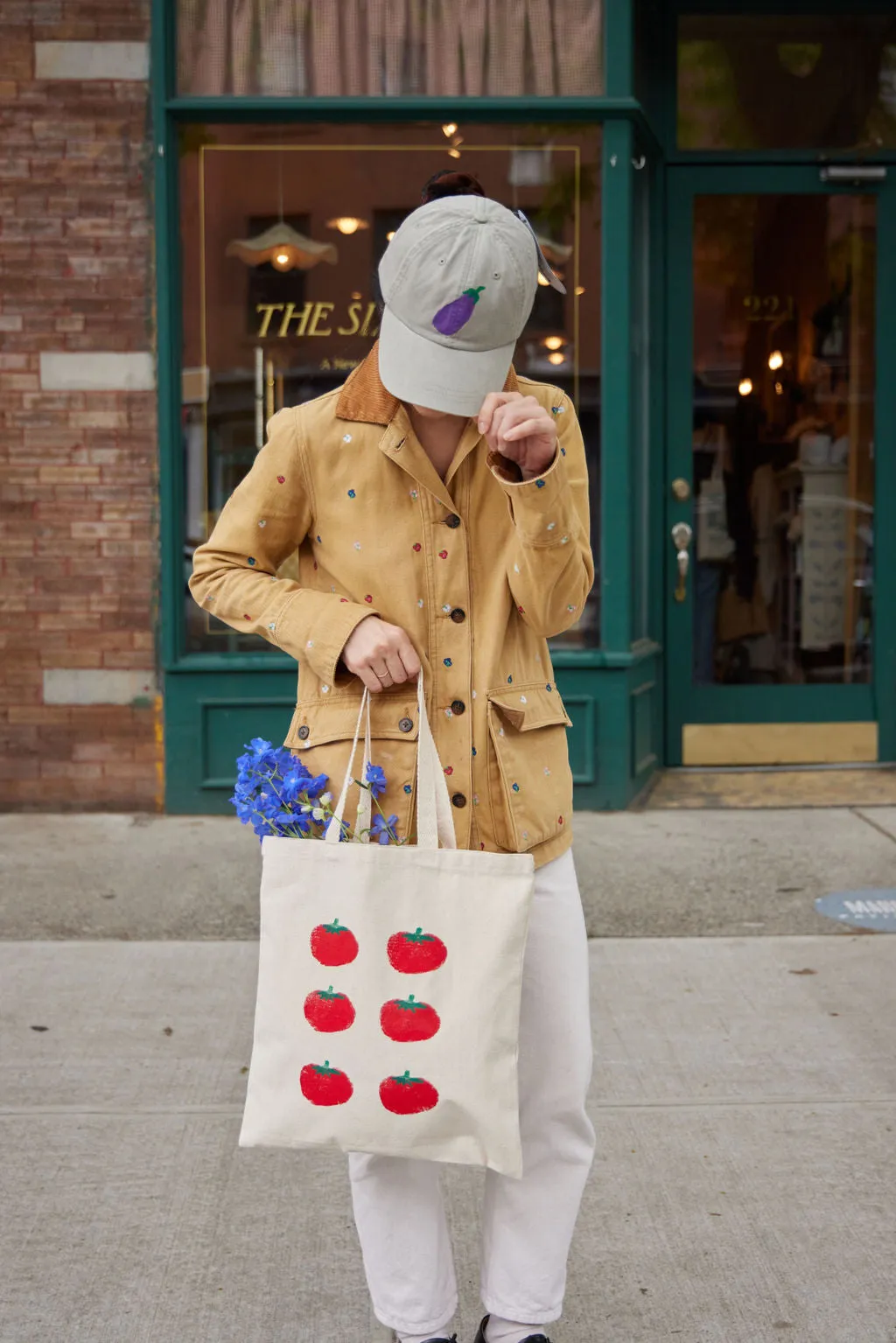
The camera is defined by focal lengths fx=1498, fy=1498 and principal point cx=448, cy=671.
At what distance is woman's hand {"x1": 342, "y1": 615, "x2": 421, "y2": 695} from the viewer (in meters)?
2.23

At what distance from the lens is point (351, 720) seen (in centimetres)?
233

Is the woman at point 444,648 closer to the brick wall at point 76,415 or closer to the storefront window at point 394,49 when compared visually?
the brick wall at point 76,415

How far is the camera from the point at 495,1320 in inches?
97.7

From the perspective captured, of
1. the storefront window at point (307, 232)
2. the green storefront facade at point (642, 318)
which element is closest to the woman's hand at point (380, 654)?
the green storefront facade at point (642, 318)

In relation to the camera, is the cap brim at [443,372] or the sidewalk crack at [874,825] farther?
the sidewalk crack at [874,825]

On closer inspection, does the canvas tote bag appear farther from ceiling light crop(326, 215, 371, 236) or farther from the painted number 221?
the painted number 221

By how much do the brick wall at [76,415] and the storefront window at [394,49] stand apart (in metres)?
0.34

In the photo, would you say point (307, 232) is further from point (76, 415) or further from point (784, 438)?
point (784, 438)

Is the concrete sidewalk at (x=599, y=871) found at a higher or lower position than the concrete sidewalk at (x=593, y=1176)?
higher

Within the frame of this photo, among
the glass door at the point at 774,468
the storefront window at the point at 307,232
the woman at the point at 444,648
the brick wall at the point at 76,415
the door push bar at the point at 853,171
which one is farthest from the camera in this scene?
the glass door at the point at 774,468

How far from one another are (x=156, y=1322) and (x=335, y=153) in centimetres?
512

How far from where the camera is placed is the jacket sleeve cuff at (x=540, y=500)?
2145 mm

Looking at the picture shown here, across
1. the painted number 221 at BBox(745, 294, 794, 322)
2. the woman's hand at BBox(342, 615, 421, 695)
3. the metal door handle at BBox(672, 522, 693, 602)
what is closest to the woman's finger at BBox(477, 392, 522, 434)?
the woman's hand at BBox(342, 615, 421, 695)

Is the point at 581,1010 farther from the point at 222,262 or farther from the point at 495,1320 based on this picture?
the point at 222,262
